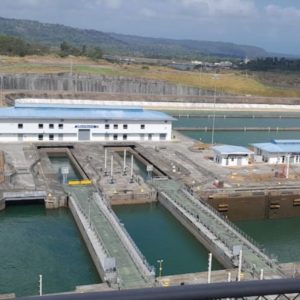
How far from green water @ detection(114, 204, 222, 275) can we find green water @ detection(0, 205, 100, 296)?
5.47ft

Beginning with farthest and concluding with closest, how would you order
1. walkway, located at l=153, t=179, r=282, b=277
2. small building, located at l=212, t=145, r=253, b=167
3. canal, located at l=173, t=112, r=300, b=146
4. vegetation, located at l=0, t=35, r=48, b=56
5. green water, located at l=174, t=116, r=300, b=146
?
vegetation, located at l=0, t=35, r=48, b=56, canal, located at l=173, t=112, r=300, b=146, green water, located at l=174, t=116, r=300, b=146, small building, located at l=212, t=145, r=253, b=167, walkway, located at l=153, t=179, r=282, b=277

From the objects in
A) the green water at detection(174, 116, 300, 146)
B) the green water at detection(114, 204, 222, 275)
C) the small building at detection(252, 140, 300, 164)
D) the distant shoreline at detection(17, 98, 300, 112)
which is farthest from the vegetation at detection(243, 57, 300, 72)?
the green water at detection(114, 204, 222, 275)

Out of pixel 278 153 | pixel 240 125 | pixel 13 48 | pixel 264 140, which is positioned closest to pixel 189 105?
pixel 240 125

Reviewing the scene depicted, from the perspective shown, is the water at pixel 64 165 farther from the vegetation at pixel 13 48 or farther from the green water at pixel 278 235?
the vegetation at pixel 13 48

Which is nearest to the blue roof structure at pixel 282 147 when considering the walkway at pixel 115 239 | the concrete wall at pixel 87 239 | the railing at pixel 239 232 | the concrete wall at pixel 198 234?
the railing at pixel 239 232

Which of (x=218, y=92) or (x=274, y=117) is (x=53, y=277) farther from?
(x=218, y=92)

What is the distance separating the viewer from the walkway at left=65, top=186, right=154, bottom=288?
33.4 ft

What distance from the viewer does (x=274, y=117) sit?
43.8 m

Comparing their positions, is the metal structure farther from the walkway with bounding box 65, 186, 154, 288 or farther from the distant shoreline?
the distant shoreline

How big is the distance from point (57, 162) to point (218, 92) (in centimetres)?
3115

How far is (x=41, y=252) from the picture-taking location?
12.1 meters

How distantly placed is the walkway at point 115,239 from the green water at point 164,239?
2.40 ft

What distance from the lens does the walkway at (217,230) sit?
11188 millimetres

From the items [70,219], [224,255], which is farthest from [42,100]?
[224,255]
